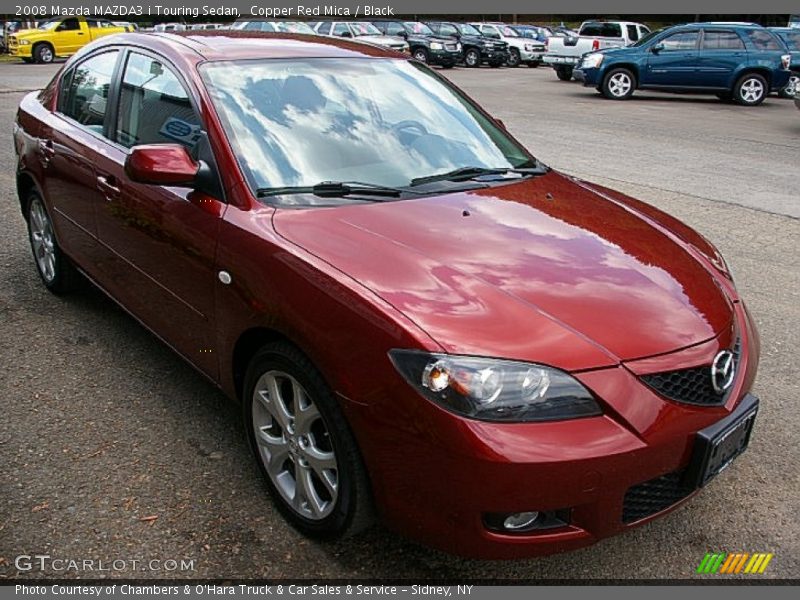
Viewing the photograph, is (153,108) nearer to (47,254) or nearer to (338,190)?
(338,190)

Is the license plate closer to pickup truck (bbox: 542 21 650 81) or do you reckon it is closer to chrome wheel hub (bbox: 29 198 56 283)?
chrome wheel hub (bbox: 29 198 56 283)

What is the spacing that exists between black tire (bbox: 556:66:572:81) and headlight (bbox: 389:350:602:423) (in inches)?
912

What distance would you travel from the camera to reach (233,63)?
3.48 meters

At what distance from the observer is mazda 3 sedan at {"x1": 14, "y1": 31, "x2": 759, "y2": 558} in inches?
89.1

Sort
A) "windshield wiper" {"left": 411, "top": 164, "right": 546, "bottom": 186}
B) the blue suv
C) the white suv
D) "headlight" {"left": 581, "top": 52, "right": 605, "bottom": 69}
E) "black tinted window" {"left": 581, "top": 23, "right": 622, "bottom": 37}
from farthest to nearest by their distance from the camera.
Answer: the white suv < "black tinted window" {"left": 581, "top": 23, "right": 622, "bottom": 37} < "headlight" {"left": 581, "top": 52, "right": 605, "bottom": 69} < the blue suv < "windshield wiper" {"left": 411, "top": 164, "right": 546, "bottom": 186}

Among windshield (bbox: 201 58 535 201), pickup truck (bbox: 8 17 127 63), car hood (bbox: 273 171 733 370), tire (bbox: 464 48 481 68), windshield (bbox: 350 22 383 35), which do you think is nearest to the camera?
car hood (bbox: 273 171 733 370)

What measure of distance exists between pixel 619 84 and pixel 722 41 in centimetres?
236

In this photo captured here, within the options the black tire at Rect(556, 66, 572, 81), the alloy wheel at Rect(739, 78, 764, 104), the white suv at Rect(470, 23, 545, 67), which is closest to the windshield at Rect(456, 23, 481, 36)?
the white suv at Rect(470, 23, 545, 67)

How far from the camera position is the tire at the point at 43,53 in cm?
2825

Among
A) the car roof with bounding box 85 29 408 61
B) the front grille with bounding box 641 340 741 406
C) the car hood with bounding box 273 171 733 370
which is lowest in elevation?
the front grille with bounding box 641 340 741 406

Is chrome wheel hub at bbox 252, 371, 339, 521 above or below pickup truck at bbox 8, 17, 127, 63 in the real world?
below

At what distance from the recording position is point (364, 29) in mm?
26188

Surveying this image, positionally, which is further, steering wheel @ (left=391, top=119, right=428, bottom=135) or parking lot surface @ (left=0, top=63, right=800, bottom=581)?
steering wheel @ (left=391, top=119, right=428, bottom=135)

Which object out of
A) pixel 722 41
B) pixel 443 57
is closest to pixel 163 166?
pixel 722 41
